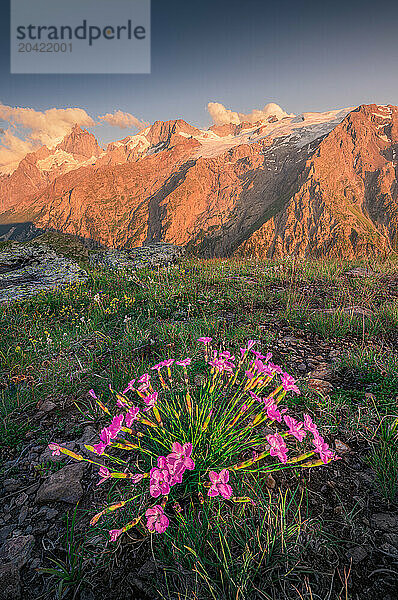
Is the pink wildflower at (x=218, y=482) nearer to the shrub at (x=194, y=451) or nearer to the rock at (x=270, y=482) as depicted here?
the shrub at (x=194, y=451)

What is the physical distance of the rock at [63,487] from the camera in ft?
6.48

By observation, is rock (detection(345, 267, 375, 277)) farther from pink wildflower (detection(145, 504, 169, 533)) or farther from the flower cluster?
pink wildflower (detection(145, 504, 169, 533))

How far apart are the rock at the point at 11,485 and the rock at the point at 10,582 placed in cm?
62


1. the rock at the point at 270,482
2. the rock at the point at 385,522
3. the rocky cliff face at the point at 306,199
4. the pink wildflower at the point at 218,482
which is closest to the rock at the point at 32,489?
the pink wildflower at the point at 218,482

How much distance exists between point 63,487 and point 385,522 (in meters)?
2.20

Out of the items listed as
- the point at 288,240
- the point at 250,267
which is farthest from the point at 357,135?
the point at 250,267

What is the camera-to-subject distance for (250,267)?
9461 millimetres

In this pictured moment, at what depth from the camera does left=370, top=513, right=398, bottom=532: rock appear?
1.67 metres

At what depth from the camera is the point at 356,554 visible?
1538 millimetres

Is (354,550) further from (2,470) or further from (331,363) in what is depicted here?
(2,470)

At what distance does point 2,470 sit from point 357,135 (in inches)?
7541

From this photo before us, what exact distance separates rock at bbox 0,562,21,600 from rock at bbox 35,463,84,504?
424mm

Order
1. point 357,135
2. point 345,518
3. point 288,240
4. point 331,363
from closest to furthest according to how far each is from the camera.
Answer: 1. point 345,518
2. point 331,363
3. point 288,240
4. point 357,135

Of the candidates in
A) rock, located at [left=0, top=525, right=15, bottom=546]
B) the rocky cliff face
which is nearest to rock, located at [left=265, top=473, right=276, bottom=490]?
rock, located at [left=0, top=525, right=15, bottom=546]
